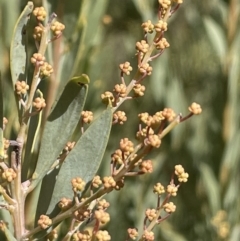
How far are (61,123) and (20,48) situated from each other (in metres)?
0.09

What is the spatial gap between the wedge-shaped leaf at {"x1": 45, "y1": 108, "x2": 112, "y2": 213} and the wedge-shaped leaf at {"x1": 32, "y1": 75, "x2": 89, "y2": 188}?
0.02m

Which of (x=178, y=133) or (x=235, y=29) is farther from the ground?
(x=235, y=29)

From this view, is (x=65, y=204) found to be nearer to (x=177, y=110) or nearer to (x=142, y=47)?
(x=142, y=47)

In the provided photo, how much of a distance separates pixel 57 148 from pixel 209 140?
86 centimetres

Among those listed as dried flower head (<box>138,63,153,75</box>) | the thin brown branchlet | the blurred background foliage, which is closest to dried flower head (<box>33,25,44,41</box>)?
the thin brown branchlet

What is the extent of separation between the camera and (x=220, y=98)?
52.8 inches

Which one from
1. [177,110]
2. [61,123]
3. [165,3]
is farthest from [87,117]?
[177,110]

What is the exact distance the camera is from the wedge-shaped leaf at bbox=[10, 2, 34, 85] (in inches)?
24.3

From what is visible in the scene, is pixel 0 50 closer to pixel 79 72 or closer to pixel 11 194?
pixel 79 72

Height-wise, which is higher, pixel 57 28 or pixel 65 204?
pixel 57 28

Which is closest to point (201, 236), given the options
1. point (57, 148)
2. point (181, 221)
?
point (181, 221)

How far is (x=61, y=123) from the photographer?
2.03 ft

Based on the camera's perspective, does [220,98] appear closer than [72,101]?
No

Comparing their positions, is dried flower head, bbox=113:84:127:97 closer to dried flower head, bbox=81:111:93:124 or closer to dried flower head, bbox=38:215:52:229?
dried flower head, bbox=81:111:93:124
